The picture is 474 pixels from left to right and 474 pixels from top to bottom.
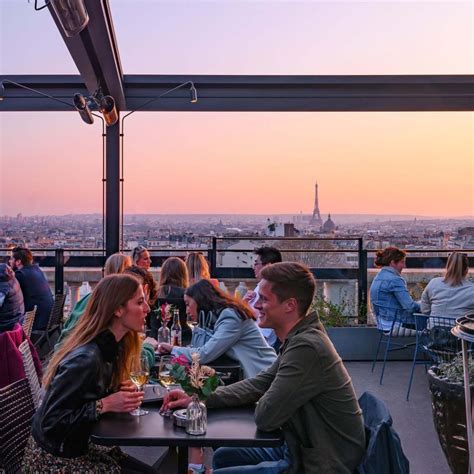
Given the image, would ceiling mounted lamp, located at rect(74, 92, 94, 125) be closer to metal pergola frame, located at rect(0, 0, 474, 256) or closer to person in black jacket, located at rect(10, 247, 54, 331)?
metal pergola frame, located at rect(0, 0, 474, 256)

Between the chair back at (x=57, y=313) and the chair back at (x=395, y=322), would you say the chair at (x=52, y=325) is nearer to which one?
the chair back at (x=57, y=313)

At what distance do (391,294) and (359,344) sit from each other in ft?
3.79

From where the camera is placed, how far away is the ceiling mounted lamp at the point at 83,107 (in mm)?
6502

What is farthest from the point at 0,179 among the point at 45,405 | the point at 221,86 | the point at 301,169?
the point at 45,405

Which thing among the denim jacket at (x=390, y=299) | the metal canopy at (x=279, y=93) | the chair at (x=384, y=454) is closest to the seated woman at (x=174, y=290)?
the denim jacket at (x=390, y=299)

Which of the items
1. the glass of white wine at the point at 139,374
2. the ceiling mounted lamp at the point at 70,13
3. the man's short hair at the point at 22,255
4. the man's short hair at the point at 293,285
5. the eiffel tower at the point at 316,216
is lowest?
the glass of white wine at the point at 139,374

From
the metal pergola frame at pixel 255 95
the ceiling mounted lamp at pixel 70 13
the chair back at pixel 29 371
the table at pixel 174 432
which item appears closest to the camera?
the table at pixel 174 432

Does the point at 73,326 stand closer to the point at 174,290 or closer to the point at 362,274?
the point at 174,290

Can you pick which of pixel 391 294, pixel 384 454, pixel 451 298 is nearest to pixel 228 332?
pixel 384 454

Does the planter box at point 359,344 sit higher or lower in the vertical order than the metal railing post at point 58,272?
lower

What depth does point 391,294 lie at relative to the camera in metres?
6.42

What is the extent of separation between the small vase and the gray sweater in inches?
160

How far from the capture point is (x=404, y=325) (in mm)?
6473

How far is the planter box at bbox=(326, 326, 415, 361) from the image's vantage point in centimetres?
732
